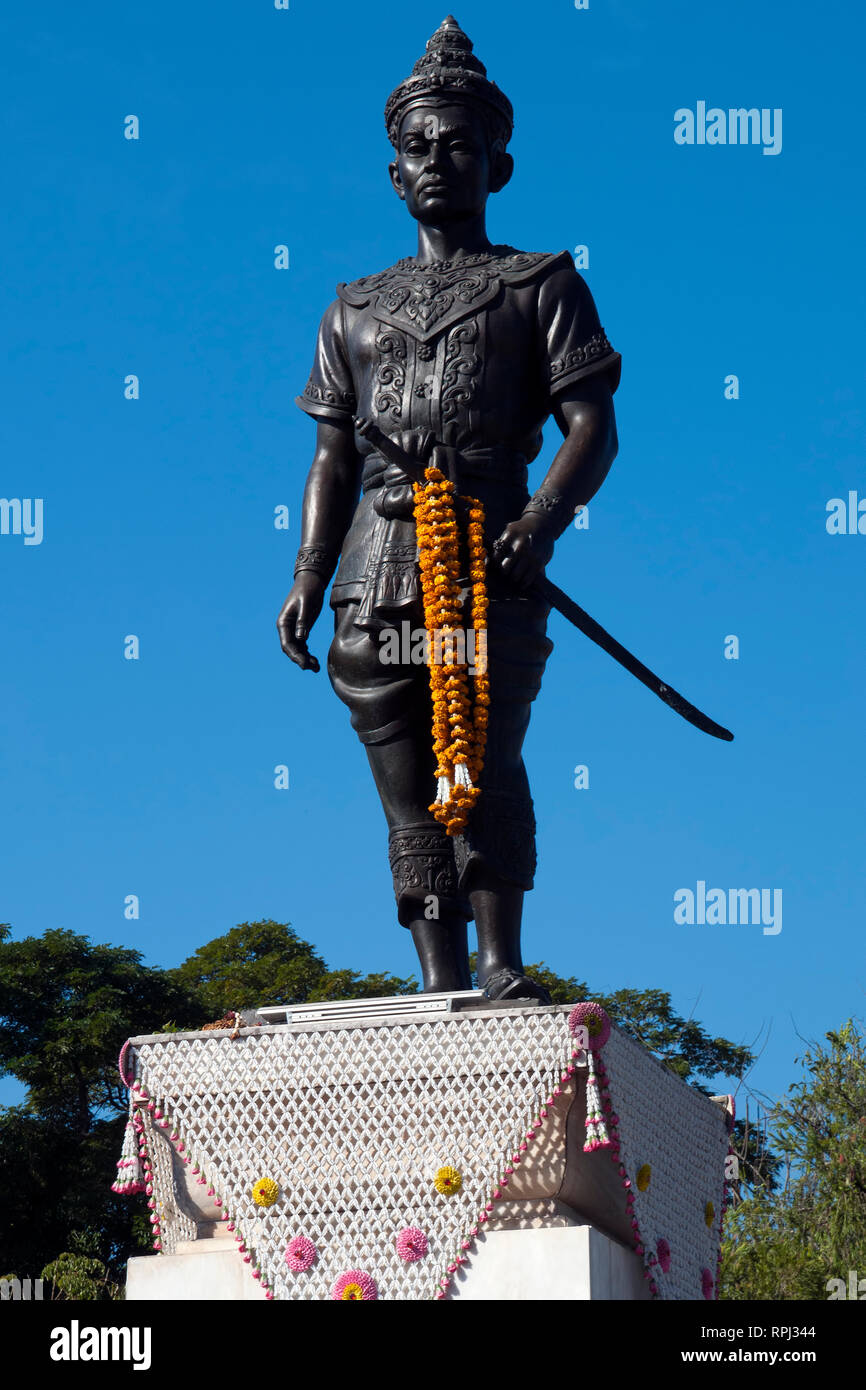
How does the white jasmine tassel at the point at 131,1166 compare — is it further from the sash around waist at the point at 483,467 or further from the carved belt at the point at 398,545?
the sash around waist at the point at 483,467

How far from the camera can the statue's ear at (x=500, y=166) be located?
941 centimetres

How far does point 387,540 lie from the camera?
8.86 meters

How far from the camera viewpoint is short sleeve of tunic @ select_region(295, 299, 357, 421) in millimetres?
9398

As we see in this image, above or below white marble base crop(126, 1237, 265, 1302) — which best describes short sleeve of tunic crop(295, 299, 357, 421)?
above

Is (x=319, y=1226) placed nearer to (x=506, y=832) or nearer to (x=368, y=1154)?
(x=368, y=1154)

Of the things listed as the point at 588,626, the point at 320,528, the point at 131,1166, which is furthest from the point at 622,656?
the point at 131,1166

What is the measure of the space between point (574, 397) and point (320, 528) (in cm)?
130

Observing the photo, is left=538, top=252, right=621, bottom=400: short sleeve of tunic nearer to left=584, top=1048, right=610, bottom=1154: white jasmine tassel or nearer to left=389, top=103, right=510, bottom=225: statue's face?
left=389, top=103, right=510, bottom=225: statue's face

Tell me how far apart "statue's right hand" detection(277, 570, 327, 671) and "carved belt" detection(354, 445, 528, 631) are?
434 millimetres

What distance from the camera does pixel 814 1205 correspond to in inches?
666

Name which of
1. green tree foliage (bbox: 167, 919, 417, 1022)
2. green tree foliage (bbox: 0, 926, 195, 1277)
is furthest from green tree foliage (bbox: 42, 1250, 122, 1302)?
green tree foliage (bbox: 167, 919, 417, 1022)

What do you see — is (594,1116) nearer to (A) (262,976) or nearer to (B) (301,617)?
(B) (301,617)

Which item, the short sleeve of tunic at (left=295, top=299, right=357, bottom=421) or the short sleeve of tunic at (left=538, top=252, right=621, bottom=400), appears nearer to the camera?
the short sleeve of tunic at (left=538, top=252, right=621, bottom=400)
